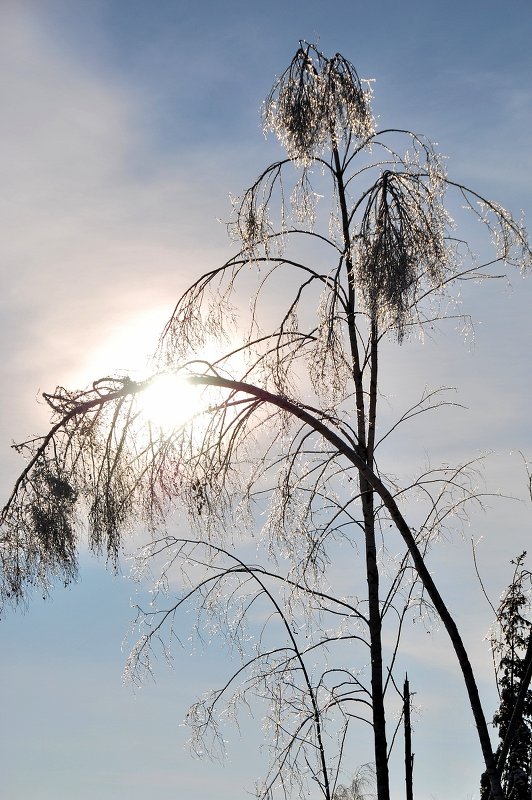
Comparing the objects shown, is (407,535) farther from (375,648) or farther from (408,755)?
(408,755)

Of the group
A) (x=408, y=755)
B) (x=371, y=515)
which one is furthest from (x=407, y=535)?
(x=408, y=755)

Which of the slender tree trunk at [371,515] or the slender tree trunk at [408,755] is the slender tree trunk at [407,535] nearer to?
the slender tree trunk at [371,515]

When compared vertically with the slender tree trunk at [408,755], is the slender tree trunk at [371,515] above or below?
above

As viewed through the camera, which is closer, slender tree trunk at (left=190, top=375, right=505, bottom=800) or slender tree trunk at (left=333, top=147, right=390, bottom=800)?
slender tree trunk at (left=190, top=375, right=505, bottom=800)

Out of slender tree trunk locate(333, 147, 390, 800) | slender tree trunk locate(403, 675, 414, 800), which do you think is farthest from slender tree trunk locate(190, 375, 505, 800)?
slender tree trunk locate(403, 675, 414, 800)

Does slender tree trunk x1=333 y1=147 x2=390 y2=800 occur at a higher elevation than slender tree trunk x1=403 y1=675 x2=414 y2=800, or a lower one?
higher

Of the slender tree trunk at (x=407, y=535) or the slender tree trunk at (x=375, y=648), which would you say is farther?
the slender tree trunk at (x=375, y=648)

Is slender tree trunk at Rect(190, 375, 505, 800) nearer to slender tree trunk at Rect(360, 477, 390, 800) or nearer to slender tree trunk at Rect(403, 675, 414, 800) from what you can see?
slender tree trunk at Rect(360, 477, 390, 800)

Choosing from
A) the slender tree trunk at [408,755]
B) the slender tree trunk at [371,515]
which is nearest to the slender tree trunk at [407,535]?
the slender tree trunk at [371,515]

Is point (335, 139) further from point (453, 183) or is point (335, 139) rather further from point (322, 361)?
point (322, 361)

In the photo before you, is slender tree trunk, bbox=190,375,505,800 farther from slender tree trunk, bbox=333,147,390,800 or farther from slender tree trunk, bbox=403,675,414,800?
slender tree trunk, bbox=403,675,414,800

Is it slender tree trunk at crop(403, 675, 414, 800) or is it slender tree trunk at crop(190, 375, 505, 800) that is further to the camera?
slender tree trunk at crop(403, 675, 414, 800)

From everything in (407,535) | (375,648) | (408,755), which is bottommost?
(408,755)

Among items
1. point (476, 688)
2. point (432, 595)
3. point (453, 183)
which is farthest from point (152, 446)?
point (453, 183)
